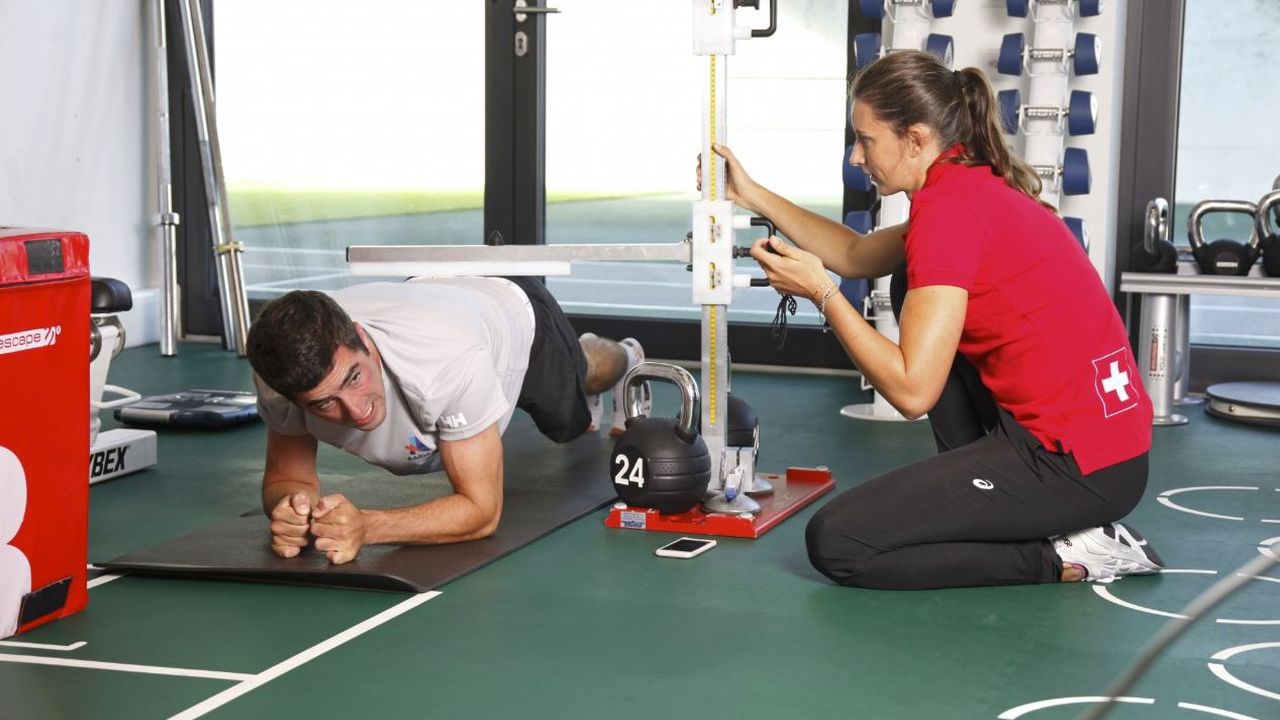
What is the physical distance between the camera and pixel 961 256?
294 centimetres

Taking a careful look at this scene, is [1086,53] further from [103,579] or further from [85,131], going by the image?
[85,131]

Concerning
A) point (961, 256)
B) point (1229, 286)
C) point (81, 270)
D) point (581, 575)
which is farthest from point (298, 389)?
point (1229, 286)

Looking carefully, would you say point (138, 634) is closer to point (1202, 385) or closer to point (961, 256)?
point (961, 256)

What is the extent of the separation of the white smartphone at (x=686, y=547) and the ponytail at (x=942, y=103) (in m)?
1.06

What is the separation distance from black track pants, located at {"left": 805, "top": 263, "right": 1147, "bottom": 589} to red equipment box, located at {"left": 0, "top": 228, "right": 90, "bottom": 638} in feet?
4.92

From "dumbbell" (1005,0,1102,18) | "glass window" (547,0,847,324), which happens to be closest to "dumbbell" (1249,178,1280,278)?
"dumbbell" (1005,0,1102,18)

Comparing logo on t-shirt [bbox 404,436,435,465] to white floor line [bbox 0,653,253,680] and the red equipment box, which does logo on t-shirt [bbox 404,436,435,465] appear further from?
white floor line [bbox 0,653,253,680]

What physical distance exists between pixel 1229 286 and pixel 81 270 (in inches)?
147

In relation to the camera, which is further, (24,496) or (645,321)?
(645,321)

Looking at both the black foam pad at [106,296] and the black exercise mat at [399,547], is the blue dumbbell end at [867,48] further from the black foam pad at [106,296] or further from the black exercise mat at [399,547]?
the black foam pad at [106,296]

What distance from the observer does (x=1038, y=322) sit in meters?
3.08

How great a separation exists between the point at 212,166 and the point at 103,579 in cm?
375

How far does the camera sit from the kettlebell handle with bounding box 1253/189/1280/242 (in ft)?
16.6

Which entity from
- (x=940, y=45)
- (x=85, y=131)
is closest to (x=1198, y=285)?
(x=940, y=45)
